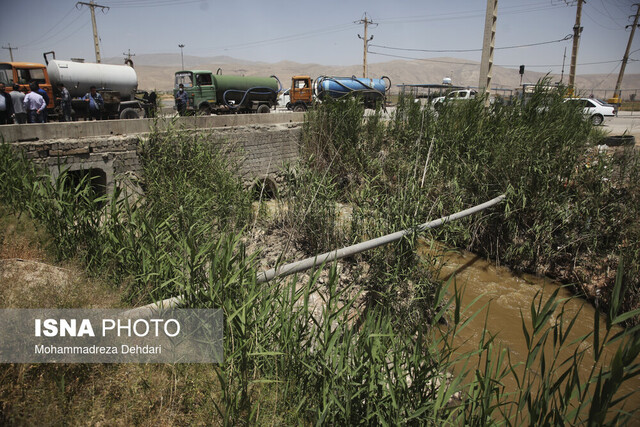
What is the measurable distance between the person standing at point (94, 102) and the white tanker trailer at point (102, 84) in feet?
0.62

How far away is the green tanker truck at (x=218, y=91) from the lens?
17.4m

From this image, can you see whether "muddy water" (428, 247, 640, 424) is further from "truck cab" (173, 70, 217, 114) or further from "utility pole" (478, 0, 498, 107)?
"truck cab" (173, 70, 217, 114)

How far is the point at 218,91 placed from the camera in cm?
1759

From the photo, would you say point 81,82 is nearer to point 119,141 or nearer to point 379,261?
point 119,141

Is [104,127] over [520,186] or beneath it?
over

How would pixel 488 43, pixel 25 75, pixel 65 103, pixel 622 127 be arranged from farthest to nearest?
pixel 622 127 < pixel 25 75 < pixel 65 103 < pixel 488 43

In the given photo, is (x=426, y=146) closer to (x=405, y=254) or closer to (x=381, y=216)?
(x=381, y=216)

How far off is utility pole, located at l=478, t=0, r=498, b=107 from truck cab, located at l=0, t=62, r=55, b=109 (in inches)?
548

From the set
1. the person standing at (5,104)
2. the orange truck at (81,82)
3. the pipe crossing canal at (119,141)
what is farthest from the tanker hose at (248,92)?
the person standing at (5,104)

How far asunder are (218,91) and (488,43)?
11.5 meters

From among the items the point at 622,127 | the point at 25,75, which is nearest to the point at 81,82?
the point at 25,75

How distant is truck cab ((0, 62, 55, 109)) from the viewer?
1319 cm

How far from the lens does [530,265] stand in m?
7.00

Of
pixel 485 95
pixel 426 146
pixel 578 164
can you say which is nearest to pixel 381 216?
pixel 426 146
